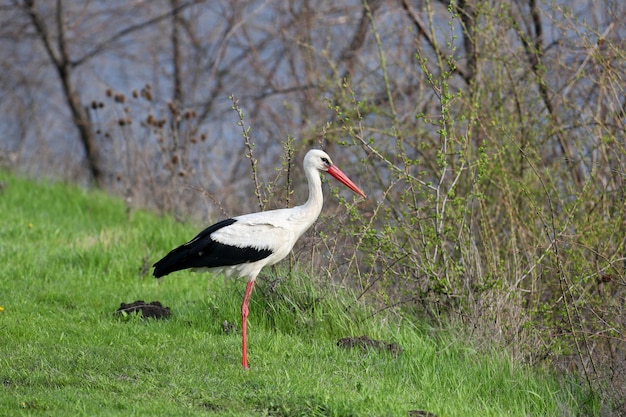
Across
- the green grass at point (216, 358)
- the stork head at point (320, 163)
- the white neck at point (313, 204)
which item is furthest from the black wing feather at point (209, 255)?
the stork head at point (320, 163)

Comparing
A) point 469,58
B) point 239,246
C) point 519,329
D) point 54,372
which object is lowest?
point 519,329

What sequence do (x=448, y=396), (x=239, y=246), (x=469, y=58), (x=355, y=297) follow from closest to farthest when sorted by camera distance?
1. (x=448, y=396)
2. (x=239, y=246)
3. (x=355, y=297)
4. (x=469, y=58)

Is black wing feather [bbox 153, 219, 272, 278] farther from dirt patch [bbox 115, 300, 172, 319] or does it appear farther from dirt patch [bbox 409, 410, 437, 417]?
dirt patch [bbox 409, 410, 437, 417]

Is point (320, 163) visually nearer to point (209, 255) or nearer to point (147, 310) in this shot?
point (209, 255)

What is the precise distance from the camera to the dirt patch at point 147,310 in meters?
7.96

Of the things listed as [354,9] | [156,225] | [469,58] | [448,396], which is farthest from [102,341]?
[354,9]

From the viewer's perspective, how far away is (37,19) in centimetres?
1509

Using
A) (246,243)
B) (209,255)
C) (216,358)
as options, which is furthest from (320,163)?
(216,358)

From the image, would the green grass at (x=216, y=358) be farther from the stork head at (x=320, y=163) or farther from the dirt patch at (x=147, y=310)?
the stork head at (x=320, y=163)

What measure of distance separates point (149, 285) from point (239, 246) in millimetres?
2506

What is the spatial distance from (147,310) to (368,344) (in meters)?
1.90

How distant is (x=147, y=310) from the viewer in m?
7.99

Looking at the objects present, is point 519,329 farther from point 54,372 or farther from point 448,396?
point 54,372

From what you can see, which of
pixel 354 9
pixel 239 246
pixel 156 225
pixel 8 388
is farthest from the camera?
pixel 354 9
